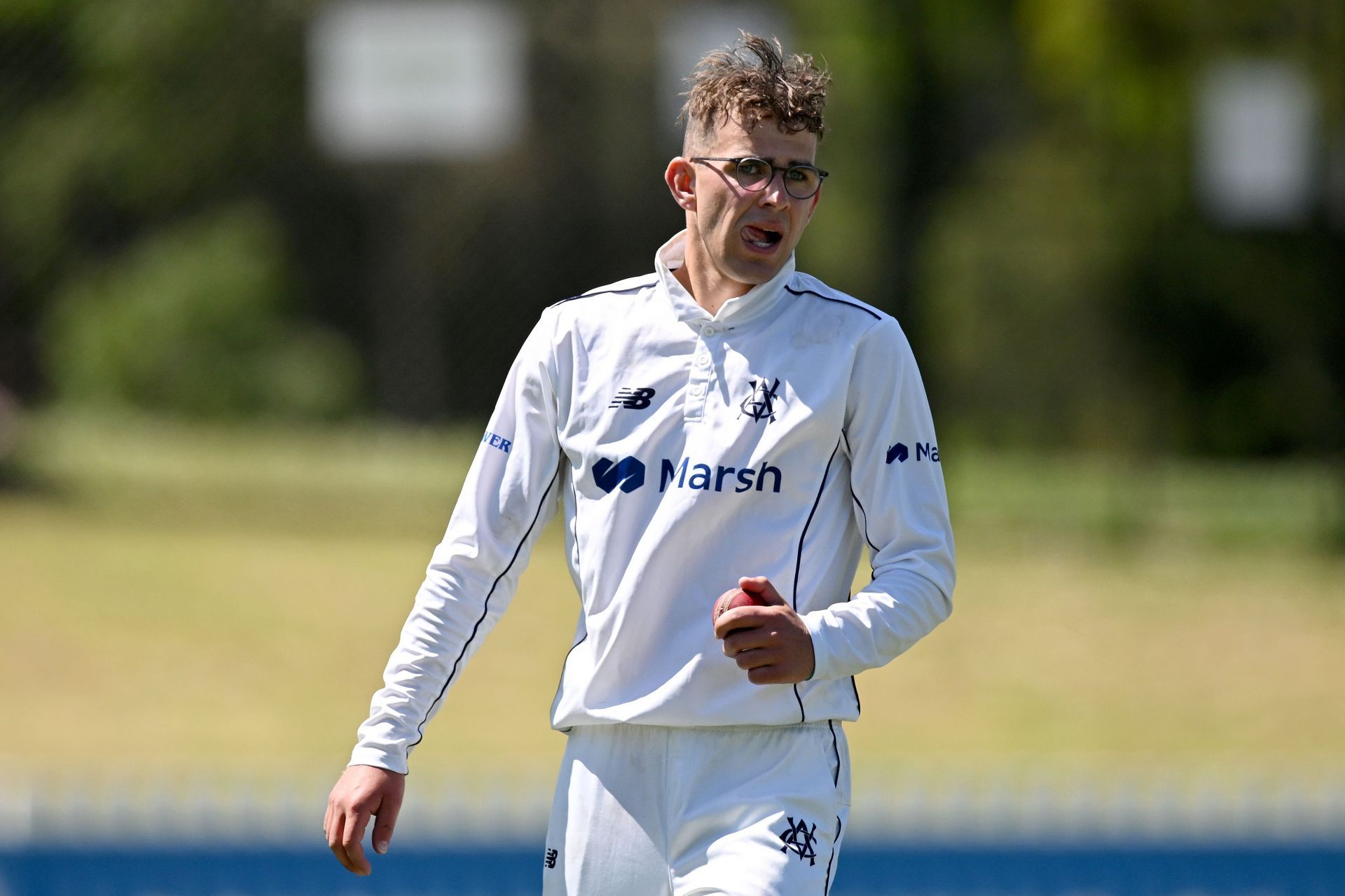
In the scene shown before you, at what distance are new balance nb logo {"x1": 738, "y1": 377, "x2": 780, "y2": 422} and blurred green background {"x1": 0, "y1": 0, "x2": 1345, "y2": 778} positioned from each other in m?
6.82

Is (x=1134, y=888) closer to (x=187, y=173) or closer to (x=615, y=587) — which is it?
(x=615, y=587)

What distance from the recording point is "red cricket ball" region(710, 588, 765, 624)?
262cm

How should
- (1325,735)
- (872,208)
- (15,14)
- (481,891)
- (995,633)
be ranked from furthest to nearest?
(872,208), (15,14), (995,633), (1325,735), (481,891)

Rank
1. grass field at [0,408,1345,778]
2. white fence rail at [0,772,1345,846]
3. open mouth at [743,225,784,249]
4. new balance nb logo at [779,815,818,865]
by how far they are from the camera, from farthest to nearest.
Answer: grass field at [0,408,1345,778], white fence rail at [0,772,1345,846], open mouth at [743,225,784,249], new balance nb logo at [779,815,818,865]

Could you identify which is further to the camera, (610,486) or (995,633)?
(995,633)

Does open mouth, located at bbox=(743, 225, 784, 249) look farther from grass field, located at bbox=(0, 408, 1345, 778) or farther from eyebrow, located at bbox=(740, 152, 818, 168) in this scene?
grass field, located at bbox=(0, 408, 1345, 778)

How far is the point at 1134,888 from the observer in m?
6.53

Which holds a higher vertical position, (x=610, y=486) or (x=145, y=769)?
(x=610, y=486)

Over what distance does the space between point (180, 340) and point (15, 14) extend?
563 cm

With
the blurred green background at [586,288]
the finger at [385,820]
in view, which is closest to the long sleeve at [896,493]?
the finger at [385,820]

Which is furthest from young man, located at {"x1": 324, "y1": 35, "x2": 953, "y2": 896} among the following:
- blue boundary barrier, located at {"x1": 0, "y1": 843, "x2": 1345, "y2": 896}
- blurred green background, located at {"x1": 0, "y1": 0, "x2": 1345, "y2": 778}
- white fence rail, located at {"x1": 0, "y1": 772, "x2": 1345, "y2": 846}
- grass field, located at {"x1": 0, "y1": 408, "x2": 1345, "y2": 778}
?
blurred green background, located at {"x1": 0, "y1": 0, "x2": 1345, "y2": 778}

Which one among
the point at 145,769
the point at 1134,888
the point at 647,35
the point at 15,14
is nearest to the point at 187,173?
the point at 15,14

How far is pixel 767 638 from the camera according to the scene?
2.61 m

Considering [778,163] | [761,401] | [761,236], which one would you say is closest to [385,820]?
[761,401]
